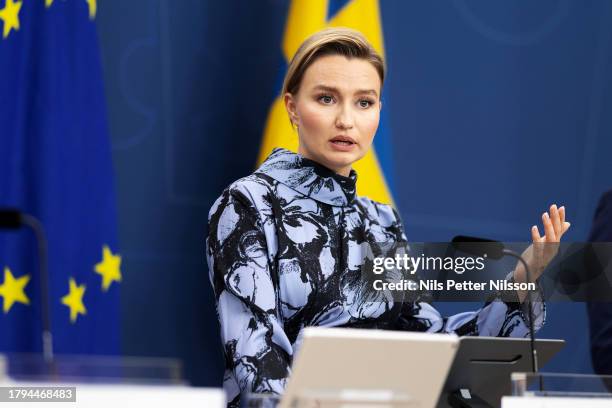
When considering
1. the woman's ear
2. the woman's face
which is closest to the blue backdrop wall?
the woman's ear

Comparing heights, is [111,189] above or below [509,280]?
above

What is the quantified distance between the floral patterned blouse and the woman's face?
0.07 meters

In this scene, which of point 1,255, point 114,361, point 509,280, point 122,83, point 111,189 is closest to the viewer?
point 114,361

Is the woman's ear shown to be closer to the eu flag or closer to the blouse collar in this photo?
the blouse collar

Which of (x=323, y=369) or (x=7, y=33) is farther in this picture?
(x=7, y=33)

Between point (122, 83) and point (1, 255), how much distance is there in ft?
2.98

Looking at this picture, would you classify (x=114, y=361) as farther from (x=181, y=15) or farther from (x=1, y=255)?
(x=181, y=15)

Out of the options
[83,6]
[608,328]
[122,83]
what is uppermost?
[83,6]

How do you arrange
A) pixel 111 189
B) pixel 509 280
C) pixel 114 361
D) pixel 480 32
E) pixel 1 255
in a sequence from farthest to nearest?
1. pixel 480 32
2. pixel 111 189
3. pixel 1 255
4. pixel 509 280
5. pixel 114 361

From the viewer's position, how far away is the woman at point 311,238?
262 centimetres

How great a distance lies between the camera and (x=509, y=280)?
8.86 ft

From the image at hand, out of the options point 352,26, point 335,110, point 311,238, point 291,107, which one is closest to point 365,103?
point 335,110

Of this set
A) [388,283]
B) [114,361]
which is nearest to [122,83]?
[388,283]

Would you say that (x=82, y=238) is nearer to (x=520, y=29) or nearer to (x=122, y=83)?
(x=122, y=83)
